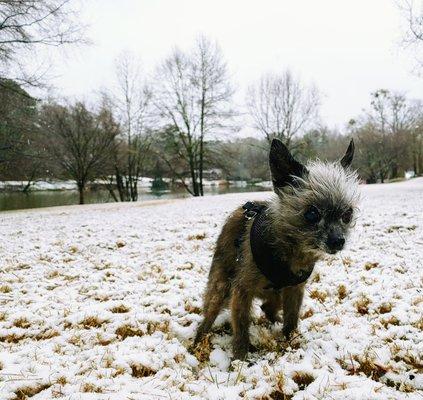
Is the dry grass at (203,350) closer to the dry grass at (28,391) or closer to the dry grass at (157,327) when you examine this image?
the dry grass at (157,327)

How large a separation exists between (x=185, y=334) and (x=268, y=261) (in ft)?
4.51

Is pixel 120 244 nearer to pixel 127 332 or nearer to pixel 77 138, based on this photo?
pixel 127 332

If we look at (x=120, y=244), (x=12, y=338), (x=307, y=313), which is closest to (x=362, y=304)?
(x=307, y=313)

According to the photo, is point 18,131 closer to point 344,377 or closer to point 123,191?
point 123,191

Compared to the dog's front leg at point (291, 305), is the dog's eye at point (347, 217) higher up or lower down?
higher up

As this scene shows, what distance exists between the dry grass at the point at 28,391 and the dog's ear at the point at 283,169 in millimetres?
2318

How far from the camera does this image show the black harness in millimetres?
2831

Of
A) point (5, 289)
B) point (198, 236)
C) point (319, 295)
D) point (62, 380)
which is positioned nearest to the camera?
point (62, 380)

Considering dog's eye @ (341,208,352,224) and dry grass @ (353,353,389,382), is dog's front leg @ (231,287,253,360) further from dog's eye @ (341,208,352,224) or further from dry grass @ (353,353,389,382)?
dog's eye @ (341,208,352,224)

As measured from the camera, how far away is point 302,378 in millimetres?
2613

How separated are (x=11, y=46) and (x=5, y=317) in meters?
14.2

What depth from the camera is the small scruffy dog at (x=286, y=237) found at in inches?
104

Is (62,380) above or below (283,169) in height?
below

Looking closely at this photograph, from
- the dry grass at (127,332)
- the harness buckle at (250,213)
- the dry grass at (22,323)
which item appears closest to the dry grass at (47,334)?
the dry grass at (22,323)
